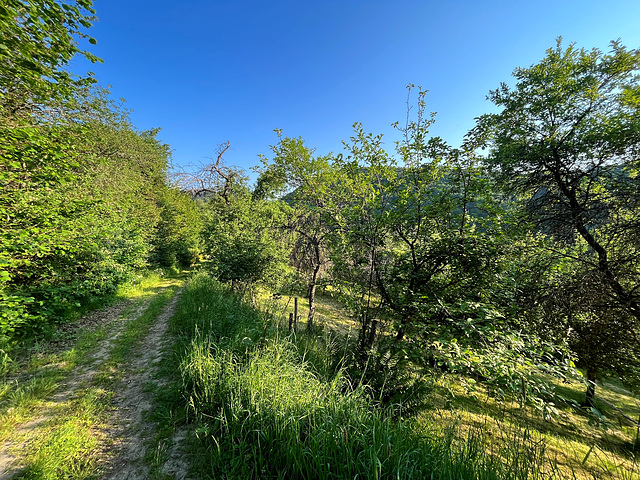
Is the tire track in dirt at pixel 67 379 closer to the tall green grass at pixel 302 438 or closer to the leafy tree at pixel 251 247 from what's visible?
the tall green grass at pixel 302 438

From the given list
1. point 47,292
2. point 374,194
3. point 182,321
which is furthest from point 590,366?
point 47,292

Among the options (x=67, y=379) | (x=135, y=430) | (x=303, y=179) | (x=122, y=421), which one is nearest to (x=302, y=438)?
(x=135, y=430)

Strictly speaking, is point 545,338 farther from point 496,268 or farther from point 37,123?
point 37,123

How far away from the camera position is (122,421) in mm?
3018

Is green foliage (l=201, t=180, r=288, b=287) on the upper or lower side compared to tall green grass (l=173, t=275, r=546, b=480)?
upper

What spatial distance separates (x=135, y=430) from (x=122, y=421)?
334 mm

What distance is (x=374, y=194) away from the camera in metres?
4.20

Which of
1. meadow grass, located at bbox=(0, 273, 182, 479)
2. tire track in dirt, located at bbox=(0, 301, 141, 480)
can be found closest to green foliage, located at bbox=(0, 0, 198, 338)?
tire track in dirt, located at bbox=(0, 301, 141, 480)

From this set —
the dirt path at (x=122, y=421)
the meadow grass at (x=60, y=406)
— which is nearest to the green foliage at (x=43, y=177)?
the meadow grass at (x=60, y=406)

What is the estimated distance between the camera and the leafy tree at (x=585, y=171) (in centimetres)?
489

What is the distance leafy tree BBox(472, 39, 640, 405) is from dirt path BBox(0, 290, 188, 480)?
6982 millimetres

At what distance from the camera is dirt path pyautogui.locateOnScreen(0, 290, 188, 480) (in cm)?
234

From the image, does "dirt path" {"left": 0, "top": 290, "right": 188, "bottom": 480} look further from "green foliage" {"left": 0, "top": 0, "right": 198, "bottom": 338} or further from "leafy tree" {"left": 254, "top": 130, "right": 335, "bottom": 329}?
"leafy tree" {"left": 254, "top": 130, "right": 335, "bottom": 329}

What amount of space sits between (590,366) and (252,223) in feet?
36.5
